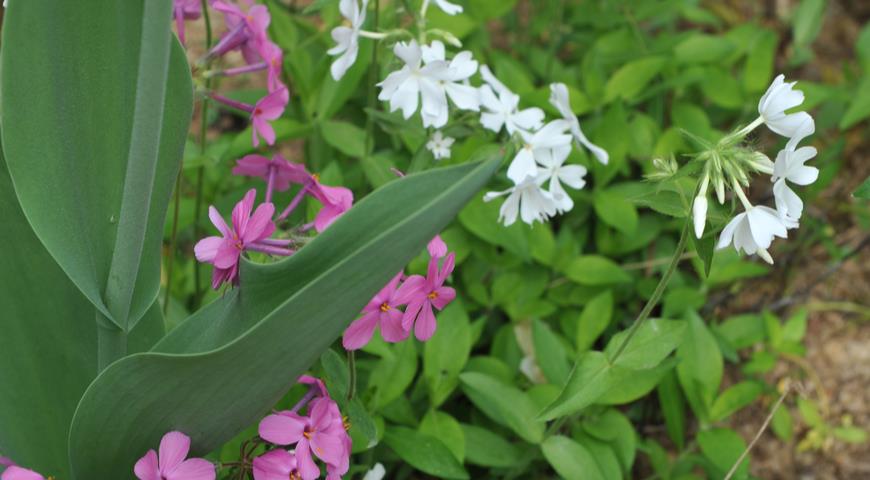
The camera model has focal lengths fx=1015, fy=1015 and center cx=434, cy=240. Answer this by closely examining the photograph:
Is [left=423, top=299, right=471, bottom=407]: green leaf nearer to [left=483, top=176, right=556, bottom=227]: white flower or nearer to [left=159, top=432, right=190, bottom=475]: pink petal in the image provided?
[left=483, top=176, right=556, bottom=227]: white flower

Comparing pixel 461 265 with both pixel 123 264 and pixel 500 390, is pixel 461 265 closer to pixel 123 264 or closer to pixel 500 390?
pixel 500 390

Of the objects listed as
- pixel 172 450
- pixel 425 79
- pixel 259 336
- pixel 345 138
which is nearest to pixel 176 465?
pixel 172 450

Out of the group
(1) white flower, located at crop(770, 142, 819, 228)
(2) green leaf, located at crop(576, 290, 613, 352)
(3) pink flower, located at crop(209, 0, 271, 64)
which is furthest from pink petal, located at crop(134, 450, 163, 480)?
(2) green leaf, located at crop(576, 290, 613, 352)

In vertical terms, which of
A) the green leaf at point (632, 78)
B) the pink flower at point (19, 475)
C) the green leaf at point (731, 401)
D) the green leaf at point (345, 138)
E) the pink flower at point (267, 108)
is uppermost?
the pink flower at point (267, 108)

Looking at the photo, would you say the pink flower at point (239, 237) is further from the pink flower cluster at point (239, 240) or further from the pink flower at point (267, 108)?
the pink flower at point (267, 108)

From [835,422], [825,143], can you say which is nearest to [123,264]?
[835,422]

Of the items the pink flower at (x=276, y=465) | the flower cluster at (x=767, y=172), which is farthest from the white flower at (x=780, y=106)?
the pink flower at (x=276, y=465)

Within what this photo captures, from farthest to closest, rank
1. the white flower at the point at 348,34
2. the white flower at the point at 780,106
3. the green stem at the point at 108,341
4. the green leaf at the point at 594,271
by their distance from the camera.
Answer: the green leaf at the point at 594,271 → the white flower at the point at 348,34 → the green stem at the point at 108,341 → the white flower at the point at 780,106

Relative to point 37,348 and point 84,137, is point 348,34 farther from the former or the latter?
point 37,348
